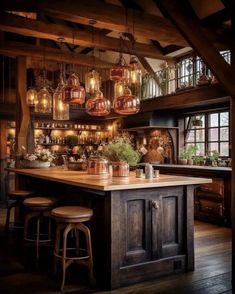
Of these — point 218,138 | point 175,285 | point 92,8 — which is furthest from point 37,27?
point 218,138

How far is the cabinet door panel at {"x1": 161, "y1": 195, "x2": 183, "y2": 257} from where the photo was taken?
3.69 metres

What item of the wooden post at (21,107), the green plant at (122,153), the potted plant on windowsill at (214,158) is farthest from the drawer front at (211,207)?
the wooden post at (21,107)

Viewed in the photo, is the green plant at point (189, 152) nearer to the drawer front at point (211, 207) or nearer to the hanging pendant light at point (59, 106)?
the drawer front at point (211, 207)

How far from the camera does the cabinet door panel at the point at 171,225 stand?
12.1 ft

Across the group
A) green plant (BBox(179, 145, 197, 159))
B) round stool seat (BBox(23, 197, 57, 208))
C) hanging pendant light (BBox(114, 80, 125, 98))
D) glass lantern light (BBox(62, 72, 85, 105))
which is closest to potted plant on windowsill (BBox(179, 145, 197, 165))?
green plant (BBox(179, 145, 197, 159))

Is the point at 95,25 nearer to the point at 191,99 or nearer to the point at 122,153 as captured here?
the point at 122,153

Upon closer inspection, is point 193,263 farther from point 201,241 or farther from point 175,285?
point 201,241

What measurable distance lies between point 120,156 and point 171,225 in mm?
1160

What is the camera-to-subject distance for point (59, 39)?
17.1 ft

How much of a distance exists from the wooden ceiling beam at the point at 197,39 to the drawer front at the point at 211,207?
3199 mm

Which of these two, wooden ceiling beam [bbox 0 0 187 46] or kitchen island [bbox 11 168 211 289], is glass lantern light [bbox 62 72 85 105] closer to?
wooden ceiling beam [bbox 0 0 187 46]

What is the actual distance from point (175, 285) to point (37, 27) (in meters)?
3.91

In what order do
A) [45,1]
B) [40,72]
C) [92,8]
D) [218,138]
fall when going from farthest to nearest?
1. [40,72]
2. [218,138]
3. [92,8]
4. [45,1]

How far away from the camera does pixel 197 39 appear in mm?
3387
